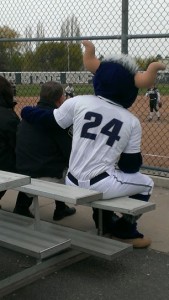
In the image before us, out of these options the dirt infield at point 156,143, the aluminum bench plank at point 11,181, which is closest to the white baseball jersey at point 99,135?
the aluminum bench plank at point 11,181

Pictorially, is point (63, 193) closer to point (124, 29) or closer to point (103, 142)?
point (103, 142)

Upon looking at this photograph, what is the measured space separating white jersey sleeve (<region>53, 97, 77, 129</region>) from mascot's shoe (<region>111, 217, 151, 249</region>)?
94 centimetres

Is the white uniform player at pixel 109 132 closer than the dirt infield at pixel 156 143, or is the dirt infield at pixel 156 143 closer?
the white uniform player at pixel 109 132

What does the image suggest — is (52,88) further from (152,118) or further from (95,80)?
(152,118)

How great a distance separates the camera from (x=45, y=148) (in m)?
4.50

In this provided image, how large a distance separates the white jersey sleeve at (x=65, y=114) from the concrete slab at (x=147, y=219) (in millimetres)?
1111

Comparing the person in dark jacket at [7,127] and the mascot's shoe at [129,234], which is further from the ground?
the person in dark jacket at [7,127]

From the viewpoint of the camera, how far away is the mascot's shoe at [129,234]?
4199 mm

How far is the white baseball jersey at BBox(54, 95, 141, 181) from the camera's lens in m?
3.90

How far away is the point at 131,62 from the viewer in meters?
4.04

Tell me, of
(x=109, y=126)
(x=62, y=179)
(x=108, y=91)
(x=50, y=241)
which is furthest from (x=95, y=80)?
(x=50, y=241)

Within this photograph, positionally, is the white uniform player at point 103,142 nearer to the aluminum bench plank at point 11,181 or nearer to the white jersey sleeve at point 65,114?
the white jersey sleeve at point 65,114

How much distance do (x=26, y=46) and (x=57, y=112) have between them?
14.7ft

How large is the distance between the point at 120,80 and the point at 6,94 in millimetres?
1358
